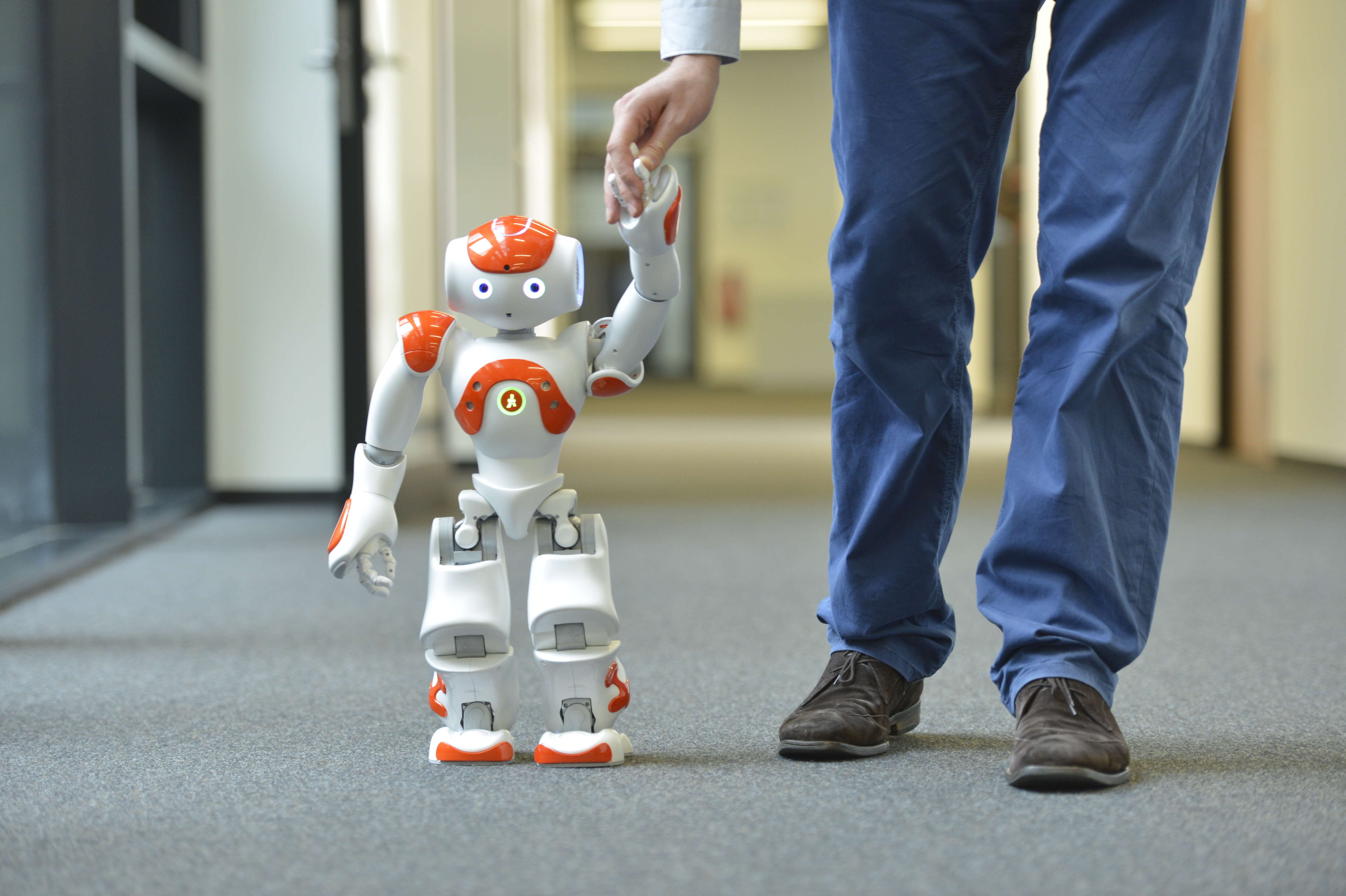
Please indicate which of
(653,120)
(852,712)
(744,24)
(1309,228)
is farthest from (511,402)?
(744,24)

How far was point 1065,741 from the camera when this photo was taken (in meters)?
0.95

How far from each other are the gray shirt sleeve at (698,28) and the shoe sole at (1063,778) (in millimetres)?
587

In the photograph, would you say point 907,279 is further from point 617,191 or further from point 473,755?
point 473,755

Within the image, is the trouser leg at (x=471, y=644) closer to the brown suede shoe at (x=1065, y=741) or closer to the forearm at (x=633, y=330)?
the forearm at (x=633, y=330)

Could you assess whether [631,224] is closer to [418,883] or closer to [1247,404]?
[418,883]

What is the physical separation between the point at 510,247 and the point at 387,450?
0.19m

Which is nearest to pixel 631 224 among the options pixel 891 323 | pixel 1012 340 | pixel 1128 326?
pixel 891 323

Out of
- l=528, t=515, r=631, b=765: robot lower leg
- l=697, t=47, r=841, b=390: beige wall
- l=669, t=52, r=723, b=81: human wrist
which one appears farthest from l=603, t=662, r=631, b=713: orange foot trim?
l=697, t=47, r=841, b=390: beige wall

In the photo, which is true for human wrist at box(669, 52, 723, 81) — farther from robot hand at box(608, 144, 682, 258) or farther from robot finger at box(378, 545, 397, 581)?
robot finger at box(378, 545, 397, 581)

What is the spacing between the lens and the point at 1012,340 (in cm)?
632

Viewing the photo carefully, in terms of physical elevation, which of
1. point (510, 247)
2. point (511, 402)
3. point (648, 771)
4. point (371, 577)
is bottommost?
point (648, 771)

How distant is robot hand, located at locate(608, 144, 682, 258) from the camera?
981mm

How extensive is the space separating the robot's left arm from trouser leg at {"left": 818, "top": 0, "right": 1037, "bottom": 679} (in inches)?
5.8

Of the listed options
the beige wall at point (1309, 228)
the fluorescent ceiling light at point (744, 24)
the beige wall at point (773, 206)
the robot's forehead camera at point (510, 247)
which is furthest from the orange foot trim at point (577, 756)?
the beige wall at point (773, 206)
